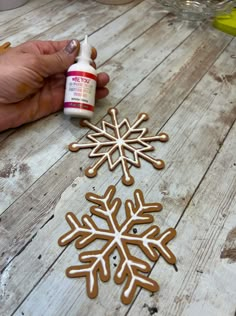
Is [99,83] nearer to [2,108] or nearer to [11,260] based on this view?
[2,108]

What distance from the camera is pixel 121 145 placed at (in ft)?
2.57

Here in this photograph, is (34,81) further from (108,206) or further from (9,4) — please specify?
(9,4)

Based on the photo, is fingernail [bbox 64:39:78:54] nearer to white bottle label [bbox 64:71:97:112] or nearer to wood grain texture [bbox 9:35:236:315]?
white bottle label [bbox 64:71:97:112]

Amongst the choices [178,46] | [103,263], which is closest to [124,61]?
[178,46]

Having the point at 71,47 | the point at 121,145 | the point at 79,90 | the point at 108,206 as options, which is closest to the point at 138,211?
the point at 108,206

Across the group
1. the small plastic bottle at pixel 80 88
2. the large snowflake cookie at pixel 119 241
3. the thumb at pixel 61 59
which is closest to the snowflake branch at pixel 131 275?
the large snowflake cookie at pixel 119 241

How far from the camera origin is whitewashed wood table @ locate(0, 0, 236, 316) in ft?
1.81

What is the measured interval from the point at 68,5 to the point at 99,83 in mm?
635

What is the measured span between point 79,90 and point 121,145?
0.55ft

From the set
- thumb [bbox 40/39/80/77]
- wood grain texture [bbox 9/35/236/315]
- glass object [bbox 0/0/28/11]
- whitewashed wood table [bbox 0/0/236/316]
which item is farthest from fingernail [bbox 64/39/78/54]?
glass object [bbox 0/0/28/11]

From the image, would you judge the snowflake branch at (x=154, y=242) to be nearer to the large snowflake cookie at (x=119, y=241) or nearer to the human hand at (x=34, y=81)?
the large snowflake cookie at (x=119, y=241)

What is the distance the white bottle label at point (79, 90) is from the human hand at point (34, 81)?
0.05 meters

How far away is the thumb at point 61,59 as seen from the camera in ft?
2.51

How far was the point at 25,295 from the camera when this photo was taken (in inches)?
21.3
